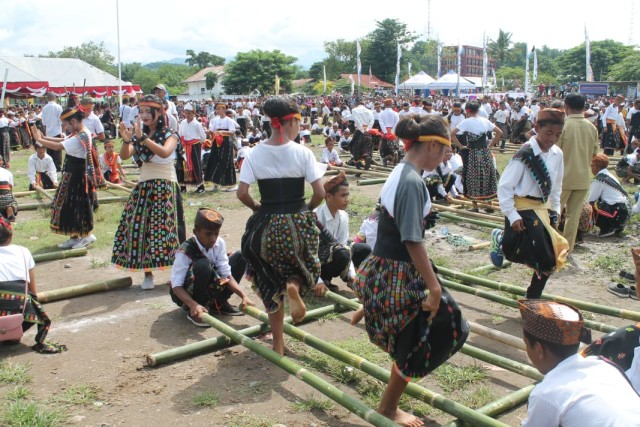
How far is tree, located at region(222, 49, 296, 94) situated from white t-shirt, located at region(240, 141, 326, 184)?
57314mm

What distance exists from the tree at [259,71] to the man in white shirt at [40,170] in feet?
162

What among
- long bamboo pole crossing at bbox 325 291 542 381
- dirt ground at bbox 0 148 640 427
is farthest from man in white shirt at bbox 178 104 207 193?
long bamboo pole crossing at bbox 325 291 542 381

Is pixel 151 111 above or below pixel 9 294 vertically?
above

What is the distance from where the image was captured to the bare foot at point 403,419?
130 inches

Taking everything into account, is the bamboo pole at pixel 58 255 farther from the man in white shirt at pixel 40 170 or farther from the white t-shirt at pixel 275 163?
the man in white shirt at pixel 40 170

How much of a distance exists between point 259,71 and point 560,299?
192ft

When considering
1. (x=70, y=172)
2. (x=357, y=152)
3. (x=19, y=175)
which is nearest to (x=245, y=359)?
(x=70, y=172)

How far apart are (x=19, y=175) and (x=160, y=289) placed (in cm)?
1065

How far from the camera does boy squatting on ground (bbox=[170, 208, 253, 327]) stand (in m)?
4.94

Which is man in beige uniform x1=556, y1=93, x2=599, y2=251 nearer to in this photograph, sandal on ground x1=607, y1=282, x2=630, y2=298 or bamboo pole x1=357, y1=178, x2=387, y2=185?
sandal on ground x1=607, y1=282, x2=630, y2=298

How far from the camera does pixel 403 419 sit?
10.9ft

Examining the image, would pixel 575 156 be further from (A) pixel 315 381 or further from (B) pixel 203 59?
(B) pixel 203 59

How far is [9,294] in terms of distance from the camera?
14.1 feet

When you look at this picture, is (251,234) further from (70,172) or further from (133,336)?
(70,172)
